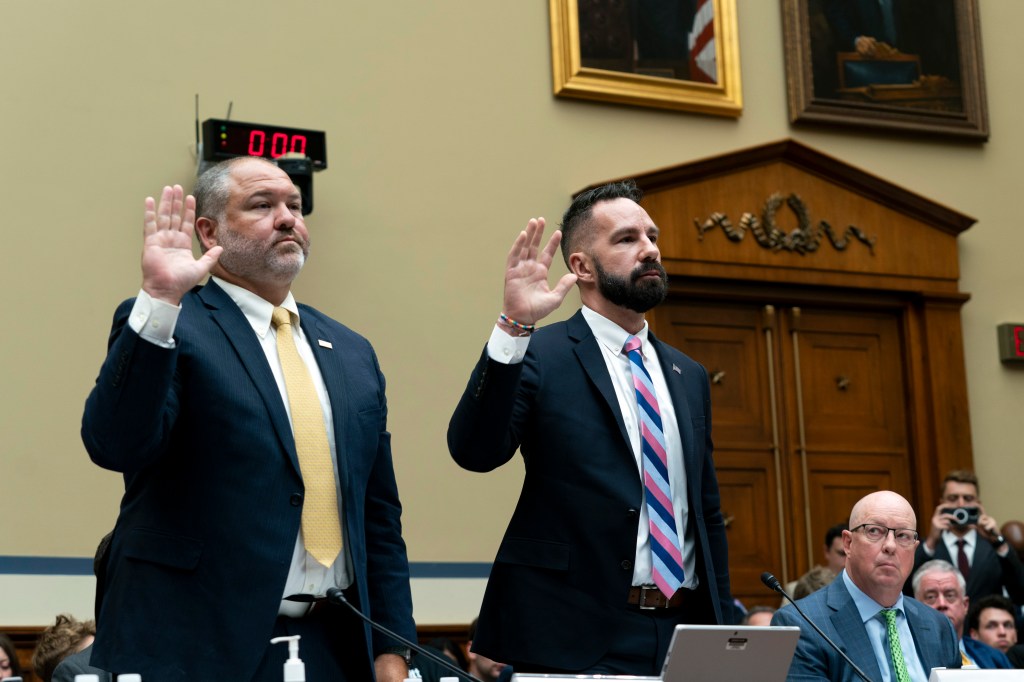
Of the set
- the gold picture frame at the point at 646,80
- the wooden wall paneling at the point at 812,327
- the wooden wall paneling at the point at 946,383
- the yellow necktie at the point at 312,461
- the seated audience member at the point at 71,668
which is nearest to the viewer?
the yellow necktie at the point at 312,461

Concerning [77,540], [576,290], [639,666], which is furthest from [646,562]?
[576,290]

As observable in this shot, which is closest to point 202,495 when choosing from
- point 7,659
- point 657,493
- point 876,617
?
point 657,493

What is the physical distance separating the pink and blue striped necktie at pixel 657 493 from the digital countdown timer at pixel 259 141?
333cm

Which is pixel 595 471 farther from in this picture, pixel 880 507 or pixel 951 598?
pixel 951 598

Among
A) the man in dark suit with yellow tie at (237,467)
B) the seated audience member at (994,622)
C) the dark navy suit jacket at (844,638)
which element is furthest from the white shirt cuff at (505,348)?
the seated audience member at (994,622)

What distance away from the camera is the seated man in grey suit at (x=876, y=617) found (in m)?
3.76

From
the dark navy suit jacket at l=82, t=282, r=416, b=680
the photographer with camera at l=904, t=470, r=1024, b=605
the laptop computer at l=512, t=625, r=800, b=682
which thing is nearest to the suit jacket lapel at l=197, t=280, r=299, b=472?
the dark navy suit jacket at l=82, t=282, r=416, b=680

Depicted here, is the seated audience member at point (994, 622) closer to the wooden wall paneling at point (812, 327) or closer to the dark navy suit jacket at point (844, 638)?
the wooden wall paneling at point (812, 327)

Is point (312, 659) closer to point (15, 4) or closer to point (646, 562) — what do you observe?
point (646, 562)

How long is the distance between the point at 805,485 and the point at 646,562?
4.52 m

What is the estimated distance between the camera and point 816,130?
26.1 ft

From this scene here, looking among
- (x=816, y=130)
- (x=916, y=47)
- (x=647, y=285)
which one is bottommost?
(x=647, y=285)

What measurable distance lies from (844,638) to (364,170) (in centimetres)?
385

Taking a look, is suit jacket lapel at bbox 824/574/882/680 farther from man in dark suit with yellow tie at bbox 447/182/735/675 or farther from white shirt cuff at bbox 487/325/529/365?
white shirt cuff at bbox 487/325/529/365
